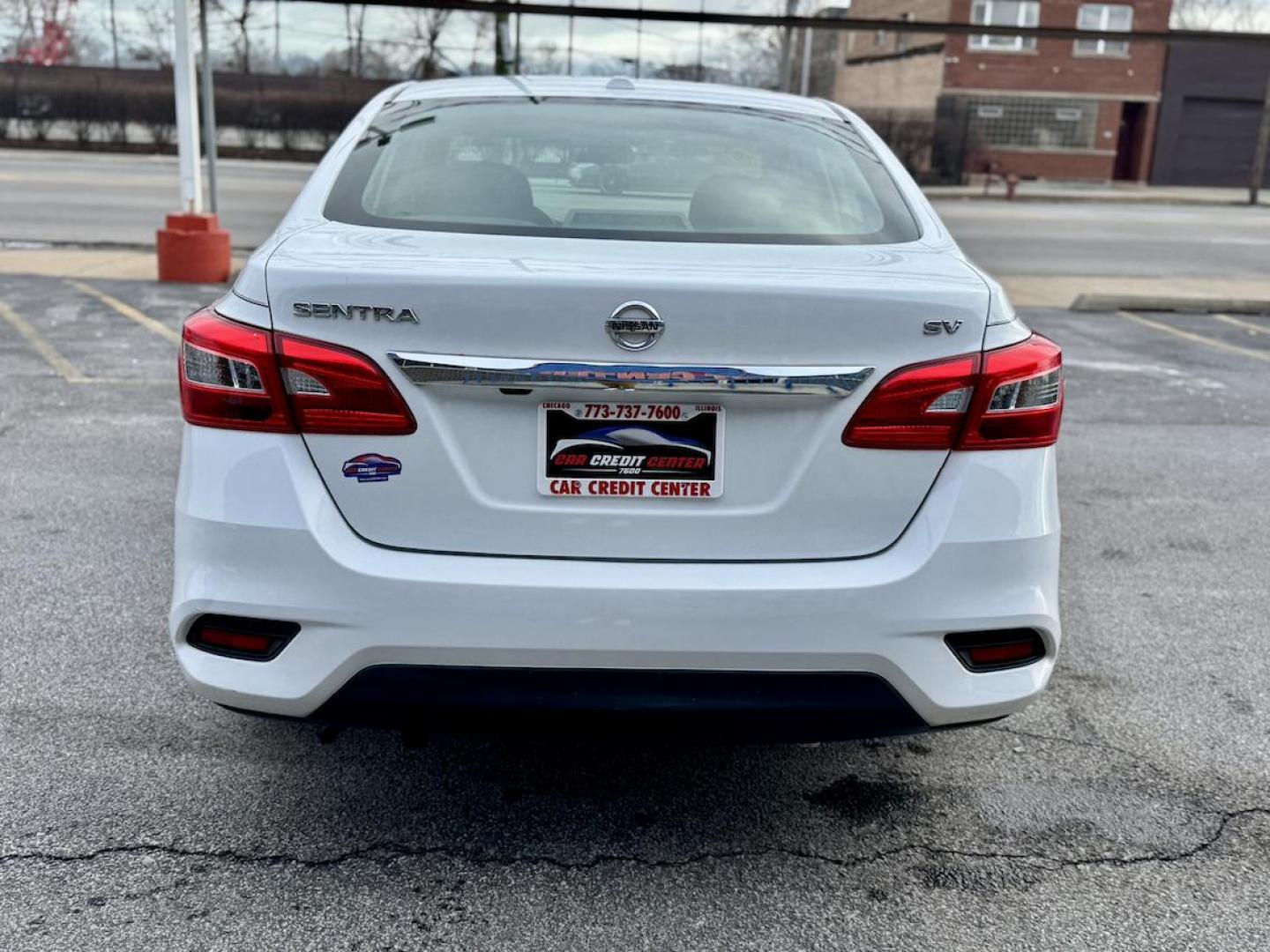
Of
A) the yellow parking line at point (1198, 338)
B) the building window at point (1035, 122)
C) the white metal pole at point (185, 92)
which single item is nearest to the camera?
the yellow parking line at point (1198, 338)

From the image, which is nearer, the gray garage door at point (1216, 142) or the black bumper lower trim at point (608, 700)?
the black bumper lower trim at point (608, 700)

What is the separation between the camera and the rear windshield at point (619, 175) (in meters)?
3.05

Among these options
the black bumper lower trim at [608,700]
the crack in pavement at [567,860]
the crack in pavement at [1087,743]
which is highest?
the black bumper lower trim at [608,700]

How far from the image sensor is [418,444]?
96.7 inches

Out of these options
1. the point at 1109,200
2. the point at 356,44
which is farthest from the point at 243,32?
the point at 1109,200

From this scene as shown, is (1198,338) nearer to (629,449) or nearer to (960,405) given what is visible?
(960,405)

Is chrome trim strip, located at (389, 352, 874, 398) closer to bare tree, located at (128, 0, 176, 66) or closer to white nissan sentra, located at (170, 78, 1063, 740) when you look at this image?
white nissan sentra, located at (170, 78, 1063, 740)

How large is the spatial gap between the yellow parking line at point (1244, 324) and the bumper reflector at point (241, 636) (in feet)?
36.8

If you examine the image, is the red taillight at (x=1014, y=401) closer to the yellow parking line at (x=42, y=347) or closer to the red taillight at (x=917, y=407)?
the red taillight at (x=917, y=407)

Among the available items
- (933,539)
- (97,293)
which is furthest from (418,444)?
(97,293)

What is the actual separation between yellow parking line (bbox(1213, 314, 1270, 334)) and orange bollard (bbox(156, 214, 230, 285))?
9532 millimetres

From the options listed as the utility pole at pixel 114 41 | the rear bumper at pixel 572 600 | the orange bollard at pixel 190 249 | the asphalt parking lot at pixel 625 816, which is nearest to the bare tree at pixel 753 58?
the utility pole at pixel 114 41

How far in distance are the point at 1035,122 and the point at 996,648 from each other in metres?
49.3

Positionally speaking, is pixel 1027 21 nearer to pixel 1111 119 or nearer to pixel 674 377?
pixel 1111 119
